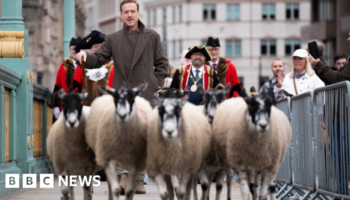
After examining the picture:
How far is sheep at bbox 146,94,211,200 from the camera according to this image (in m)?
8.69

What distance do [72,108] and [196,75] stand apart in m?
3.56

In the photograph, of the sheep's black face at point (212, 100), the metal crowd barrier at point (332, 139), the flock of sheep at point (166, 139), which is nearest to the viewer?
the flock of sheep at point (166, 139)

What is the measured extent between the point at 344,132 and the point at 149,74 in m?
2.87

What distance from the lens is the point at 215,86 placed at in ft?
41.5

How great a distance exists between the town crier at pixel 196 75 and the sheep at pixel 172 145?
3278 millimetres

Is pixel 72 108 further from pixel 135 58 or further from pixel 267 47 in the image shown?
pixel 267 47

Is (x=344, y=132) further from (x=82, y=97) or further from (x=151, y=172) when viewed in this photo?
(x=82, y=97)

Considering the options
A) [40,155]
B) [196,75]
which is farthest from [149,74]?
[40,155]

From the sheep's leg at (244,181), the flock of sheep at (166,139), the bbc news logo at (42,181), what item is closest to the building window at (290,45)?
the bbc news logo at (42,181)

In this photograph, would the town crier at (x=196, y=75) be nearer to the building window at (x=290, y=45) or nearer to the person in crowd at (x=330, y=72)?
the person in crowd at (x=330, y=72)

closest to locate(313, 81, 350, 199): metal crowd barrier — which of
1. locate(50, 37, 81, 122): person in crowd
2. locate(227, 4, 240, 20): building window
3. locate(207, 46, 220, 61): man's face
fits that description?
locate(207, 46, 220, 61): man's face

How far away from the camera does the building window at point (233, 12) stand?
336 ft

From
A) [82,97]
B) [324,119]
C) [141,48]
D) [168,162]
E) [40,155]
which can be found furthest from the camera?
[40,155]

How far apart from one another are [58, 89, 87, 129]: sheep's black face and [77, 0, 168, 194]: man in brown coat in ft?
5.42
